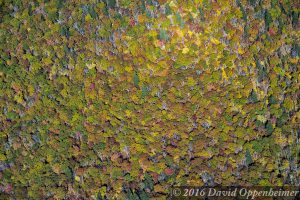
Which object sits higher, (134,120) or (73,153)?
(134,120)

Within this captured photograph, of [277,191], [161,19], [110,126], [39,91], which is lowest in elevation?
[277,191]

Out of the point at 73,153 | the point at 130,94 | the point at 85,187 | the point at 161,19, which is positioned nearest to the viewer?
the point at 85,187

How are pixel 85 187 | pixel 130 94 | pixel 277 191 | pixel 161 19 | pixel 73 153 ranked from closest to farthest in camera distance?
pixel 277 191 < pixel 85 187 < pixel 73 153 < pixel 130 94 < pixel 161 19

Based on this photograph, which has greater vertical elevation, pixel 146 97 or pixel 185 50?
pixel 185 50

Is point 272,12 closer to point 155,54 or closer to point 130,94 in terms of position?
point 155,54

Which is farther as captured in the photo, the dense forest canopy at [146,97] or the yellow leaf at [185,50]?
the yellow leaf at [185,50]

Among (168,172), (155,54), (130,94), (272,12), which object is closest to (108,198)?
(168,172)

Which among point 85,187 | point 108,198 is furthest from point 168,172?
point 85,187

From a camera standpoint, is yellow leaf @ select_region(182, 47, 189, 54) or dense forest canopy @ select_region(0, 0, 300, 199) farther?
yellow leaf @ select_region(182, 47, 189, 54)

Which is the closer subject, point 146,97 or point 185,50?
point 146,97

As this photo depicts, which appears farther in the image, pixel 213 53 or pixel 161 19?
pixel 161 19
